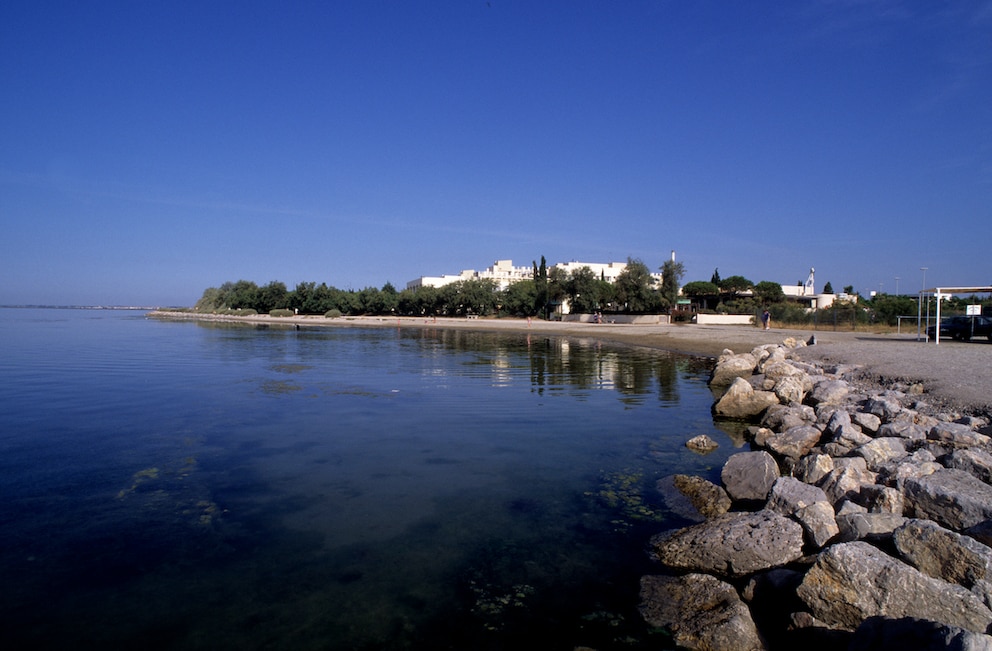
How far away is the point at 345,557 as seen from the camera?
22.9 feet

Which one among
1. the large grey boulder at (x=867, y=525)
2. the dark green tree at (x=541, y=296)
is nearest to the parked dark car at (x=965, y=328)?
the large grey boulder at (x=867, y=525)

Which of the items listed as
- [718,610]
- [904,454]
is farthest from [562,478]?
[904,454]

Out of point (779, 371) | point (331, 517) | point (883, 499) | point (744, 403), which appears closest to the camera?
point (883, 499)

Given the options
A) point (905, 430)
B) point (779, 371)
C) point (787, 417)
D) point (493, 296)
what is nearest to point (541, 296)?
point (493, 296)

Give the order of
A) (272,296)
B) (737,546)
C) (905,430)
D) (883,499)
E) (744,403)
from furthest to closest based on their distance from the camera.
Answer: (272,296) < (744,403) < (905,430) < (883,499) < (737,546)

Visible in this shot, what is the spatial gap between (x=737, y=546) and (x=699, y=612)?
3.65 feet

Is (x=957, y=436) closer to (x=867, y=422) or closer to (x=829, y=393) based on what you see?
(x=867, y=422)

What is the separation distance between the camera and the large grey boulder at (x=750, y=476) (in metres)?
8.38

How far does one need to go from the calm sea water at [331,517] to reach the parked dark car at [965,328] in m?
19.4

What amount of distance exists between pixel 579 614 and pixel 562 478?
4056mm

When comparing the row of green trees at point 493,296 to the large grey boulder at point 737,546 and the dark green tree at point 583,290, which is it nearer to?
the dark green tree at point 583,290

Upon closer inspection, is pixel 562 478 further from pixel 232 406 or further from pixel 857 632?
pixel 232 406

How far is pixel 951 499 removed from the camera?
6535 millimetres

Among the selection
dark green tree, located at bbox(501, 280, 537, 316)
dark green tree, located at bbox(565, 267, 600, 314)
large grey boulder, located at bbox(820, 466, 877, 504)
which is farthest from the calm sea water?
dark green tree, located at bbox(501, 280, 537, 316)
